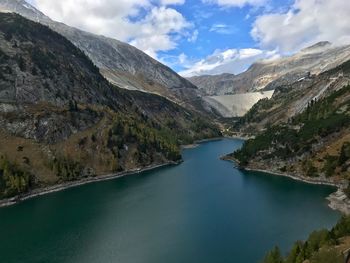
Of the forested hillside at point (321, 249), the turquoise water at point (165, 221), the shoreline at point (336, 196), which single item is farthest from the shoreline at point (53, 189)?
the forested hillside at point (321, 249)

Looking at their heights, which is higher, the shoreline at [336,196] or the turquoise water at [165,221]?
the shoreline at [336,196]

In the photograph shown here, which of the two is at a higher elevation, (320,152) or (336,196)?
(320,152)

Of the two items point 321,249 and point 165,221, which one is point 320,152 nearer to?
point 165,221

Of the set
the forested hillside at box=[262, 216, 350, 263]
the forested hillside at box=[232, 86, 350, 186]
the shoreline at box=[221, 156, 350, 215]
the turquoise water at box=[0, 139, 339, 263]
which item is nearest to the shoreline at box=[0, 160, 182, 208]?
the turquoise water at box=[0, 139, 339, 263]

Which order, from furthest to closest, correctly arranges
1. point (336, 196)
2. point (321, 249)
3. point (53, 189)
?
point (53, 189) → point (336, 196) → point (321, 249)

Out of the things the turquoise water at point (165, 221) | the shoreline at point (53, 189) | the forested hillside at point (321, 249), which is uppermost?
the forested hillside at point (321, 249)

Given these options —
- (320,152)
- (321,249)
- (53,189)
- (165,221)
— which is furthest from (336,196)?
(53,189)

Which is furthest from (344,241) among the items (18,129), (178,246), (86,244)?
(18,129)

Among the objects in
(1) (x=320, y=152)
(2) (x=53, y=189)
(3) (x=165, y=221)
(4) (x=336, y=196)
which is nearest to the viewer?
(3) (x=165, y=221)

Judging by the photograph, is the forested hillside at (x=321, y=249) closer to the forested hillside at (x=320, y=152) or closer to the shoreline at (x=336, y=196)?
Answer: the shoreline at (x=336, y=196)

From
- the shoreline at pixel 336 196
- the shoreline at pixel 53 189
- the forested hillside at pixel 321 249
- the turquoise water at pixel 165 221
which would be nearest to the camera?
the forested hillside at pixel 321 249
